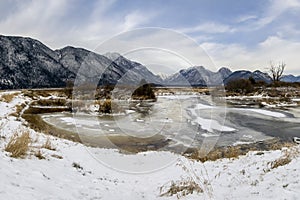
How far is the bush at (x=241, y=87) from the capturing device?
76600 mm

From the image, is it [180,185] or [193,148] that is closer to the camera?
[180,185]

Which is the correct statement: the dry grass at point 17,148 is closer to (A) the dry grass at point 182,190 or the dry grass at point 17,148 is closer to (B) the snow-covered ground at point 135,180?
(B) the snow-covered ground at point 135,180

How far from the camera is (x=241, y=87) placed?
79375 millimetres

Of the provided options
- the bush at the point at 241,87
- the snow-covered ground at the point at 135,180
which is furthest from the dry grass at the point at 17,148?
the bush at the point at 241,87

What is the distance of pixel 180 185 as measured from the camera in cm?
695

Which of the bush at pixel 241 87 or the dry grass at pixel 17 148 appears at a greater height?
the bush at pixel 241 87

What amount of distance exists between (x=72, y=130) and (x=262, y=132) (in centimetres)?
1417

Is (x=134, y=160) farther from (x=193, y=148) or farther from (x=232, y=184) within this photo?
(x=232, y=184)

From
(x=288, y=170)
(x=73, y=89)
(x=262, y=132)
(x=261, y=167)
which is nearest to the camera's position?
(x=288, y=170)

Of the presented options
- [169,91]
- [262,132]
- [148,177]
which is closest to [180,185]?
[148,177]

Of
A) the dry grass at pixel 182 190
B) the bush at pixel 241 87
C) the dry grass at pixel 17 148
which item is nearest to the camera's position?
the dry grass at pixel 182 190

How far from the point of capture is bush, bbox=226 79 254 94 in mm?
76600

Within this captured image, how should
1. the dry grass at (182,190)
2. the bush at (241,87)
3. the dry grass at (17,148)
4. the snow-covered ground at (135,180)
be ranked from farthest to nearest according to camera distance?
the bush at (241,87), the dry grass at (17,148), the dry grass at (182,190), the snow-covered ground at (135,180)

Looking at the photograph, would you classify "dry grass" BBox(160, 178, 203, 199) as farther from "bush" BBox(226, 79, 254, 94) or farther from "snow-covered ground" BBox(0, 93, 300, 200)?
"bush" BBox(226, 79, 254, 94)
